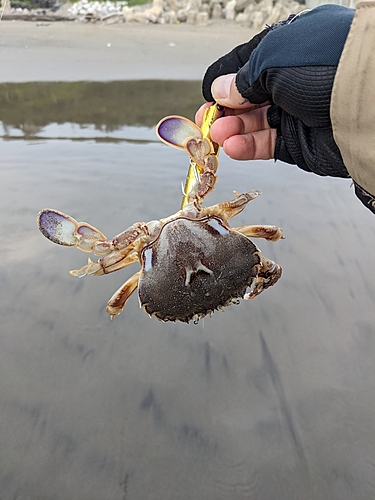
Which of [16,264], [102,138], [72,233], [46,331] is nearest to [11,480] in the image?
[46,331]

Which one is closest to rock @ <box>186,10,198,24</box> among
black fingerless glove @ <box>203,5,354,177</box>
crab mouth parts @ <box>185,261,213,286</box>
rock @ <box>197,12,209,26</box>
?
rock @ <box>197,12,209,26</box>

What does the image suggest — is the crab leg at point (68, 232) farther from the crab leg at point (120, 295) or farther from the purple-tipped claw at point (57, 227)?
the crab leg at point (120, 295)

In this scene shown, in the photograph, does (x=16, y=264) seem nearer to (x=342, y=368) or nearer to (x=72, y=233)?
(x=72, y=233)

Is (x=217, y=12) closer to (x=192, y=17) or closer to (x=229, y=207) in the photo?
(x=192, y=17)

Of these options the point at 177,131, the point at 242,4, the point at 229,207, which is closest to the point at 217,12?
the point at 242,4

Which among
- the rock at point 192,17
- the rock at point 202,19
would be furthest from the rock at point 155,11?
the rock at point 202,19

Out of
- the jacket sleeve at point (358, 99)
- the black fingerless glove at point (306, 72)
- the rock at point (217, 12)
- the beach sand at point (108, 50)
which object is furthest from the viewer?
the rock at point (217, 12)
